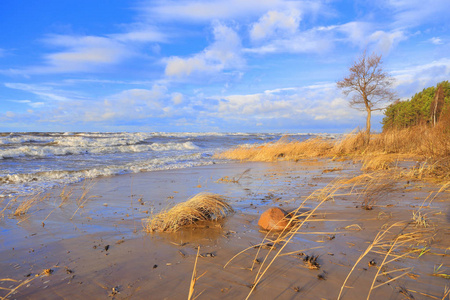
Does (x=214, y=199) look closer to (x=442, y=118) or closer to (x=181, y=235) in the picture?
(x=181, y=235)

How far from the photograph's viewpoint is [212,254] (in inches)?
108

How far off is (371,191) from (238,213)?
2318 mm

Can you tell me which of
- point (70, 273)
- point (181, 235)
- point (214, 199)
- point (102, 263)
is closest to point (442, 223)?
point (214, 199)

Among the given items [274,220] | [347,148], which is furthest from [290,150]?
[274,220]

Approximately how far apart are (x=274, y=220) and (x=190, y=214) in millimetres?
1159

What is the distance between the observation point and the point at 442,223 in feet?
10.4

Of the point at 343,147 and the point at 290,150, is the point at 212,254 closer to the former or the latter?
the point at 290,150

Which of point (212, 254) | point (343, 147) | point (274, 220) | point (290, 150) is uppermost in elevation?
point (343, 147)

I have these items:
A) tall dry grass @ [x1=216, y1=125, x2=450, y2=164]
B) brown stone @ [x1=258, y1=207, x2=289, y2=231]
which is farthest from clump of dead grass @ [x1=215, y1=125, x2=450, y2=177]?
brown stone @ [x1=258, y1=207, x2=289, y2=231]

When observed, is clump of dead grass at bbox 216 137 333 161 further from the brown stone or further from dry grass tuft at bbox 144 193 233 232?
the brown stone

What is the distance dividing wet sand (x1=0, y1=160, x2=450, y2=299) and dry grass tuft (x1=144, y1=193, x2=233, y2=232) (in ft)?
0.50

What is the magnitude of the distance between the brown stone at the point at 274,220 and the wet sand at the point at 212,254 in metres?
0.13

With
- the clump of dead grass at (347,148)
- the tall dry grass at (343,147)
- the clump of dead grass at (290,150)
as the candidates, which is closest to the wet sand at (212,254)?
the clump of dead grass at (347,148)

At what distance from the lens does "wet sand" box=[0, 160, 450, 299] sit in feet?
6.91
